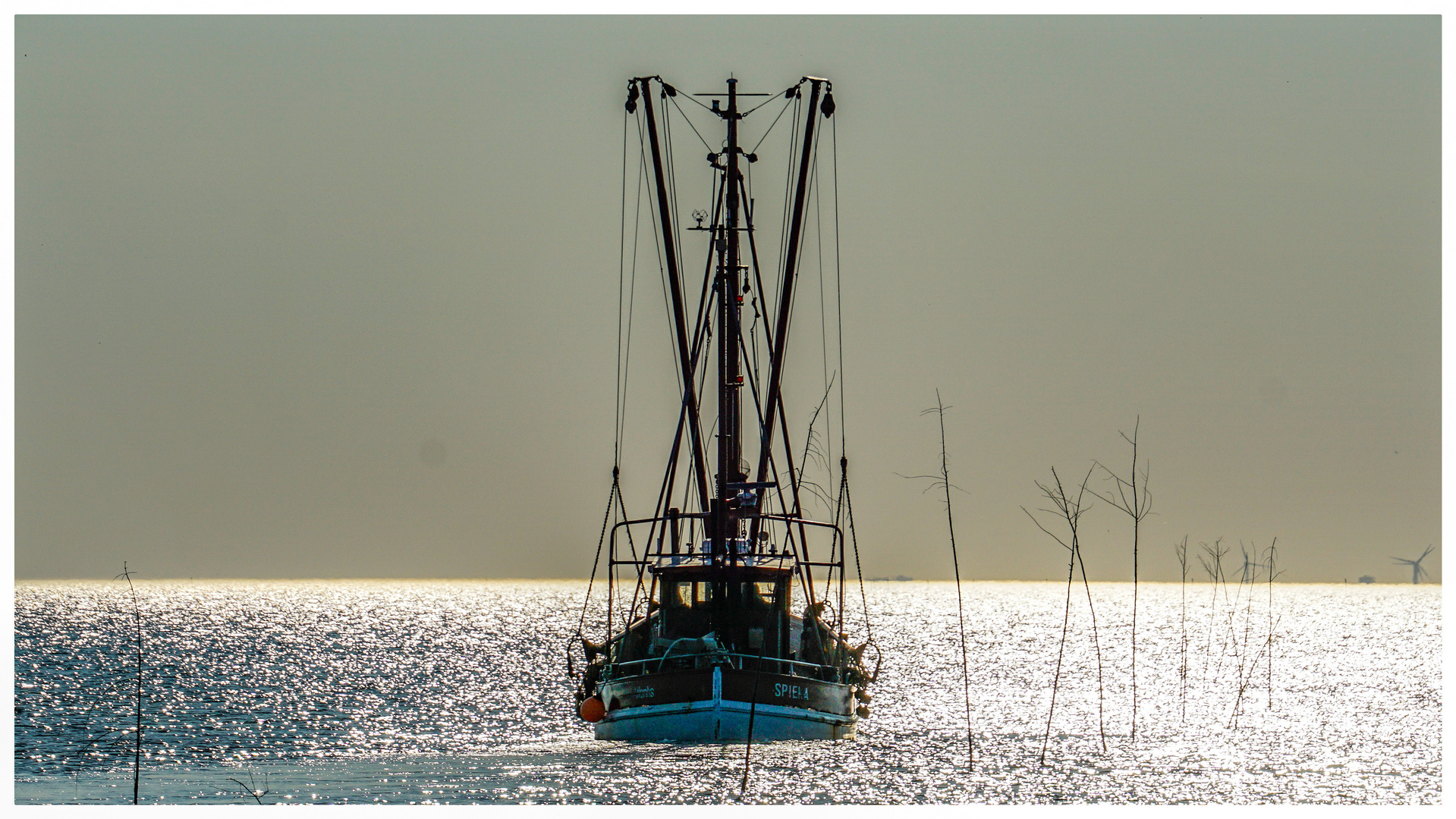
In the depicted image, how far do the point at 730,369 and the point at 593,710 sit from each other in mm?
10289

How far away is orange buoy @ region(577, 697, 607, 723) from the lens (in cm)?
4459

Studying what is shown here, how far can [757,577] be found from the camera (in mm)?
43156

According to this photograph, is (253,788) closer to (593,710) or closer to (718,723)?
(593,710)

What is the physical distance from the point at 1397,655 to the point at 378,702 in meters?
84.8

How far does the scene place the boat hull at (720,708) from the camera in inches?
1588

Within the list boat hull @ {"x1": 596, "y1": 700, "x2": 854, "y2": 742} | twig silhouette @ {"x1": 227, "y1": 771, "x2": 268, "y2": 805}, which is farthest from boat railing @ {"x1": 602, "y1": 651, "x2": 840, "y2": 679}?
twig silhouette @ {"x1": 227, "y1": 771, "x2": 268, "y2": 805}

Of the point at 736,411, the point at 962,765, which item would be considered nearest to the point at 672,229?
the point at 736,411

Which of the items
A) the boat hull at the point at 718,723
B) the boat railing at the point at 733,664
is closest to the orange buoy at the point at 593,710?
the boat hull at the point at 718,723

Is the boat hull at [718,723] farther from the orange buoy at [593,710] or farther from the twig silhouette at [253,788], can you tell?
the twig silhouette at [253,788]

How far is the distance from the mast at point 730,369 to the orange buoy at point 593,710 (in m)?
5.47

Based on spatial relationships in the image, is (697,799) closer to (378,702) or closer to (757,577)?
(757,577)

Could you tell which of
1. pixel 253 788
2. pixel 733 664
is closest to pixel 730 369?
pixel 733 664

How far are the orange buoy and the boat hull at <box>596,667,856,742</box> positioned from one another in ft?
0.93

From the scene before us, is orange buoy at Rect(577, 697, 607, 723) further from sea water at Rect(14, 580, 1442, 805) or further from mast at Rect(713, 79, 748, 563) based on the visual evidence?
mast at Rect(713, 79, 748, 563)
